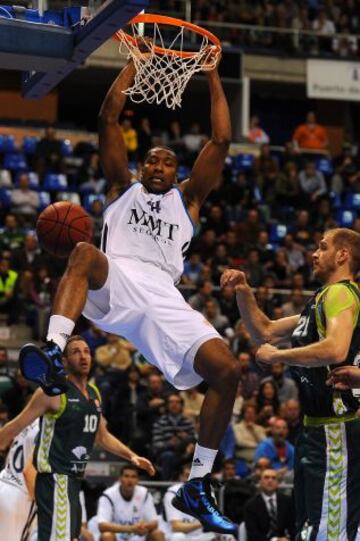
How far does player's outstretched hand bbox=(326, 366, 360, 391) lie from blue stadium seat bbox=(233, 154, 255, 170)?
Result: 56.1ft

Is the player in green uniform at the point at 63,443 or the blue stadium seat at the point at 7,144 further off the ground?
the blue stadium seat at the point at 7,144

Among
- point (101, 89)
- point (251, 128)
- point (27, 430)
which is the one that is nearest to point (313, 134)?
point (251, 128)

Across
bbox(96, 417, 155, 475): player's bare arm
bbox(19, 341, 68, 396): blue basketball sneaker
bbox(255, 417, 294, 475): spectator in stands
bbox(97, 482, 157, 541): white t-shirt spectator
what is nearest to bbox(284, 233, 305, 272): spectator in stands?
bbox(255, 417, 294, 475): spectator in stands

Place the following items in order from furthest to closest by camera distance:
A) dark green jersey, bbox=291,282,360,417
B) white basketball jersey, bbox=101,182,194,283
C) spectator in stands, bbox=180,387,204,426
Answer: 1. spectator in stands, bbox=180,387,204,426
2. white basketball jersey, bbox=101,182,194,283
3. dark green jersey, bbox=291,282,360,417

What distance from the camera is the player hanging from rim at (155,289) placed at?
23.4ft

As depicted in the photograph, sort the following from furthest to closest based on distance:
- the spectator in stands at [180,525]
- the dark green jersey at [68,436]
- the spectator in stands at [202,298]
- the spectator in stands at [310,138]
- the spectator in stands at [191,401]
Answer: the spectator in stands at [310,138] < the spectator in stands at [202,298] < the spectator in stands at [191,401] < the spectator in stands at [180,525] < the dark green jersey at [68,436]

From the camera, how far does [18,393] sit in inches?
607

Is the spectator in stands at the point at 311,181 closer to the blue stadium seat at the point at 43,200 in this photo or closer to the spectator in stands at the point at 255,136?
the spectator in stands at the point at 255,136

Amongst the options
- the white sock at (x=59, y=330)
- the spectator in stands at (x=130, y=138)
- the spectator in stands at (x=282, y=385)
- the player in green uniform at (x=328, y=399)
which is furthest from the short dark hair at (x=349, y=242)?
the spectator in stands at (x=130, y=138)

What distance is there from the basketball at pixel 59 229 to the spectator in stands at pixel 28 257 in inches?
383

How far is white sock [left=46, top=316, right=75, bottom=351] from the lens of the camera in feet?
22.9

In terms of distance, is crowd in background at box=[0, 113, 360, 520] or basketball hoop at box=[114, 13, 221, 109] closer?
basketball hoop at box=[114, 13, 221, 109]

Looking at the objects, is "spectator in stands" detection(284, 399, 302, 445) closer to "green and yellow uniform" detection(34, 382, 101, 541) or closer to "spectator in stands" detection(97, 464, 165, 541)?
"spectator in stands" detection(97, 464, 165, 541)

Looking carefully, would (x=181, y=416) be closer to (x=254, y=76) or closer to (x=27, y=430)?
(x=27, y=430)
